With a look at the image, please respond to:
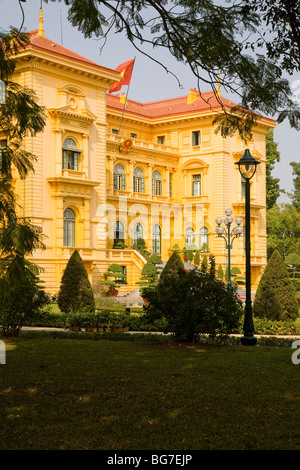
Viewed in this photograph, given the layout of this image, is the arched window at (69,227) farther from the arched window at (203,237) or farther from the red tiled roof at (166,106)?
the arched window at (203,237)

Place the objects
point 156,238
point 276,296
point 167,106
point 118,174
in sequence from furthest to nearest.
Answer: point 167,106, point 156,238, point 118,174, point 276,296

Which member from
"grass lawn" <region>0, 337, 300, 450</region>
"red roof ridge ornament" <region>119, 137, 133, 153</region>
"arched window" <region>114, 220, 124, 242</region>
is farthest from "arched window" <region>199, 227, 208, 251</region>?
"grass lawn" <region>0, 337, 300, 450</region>

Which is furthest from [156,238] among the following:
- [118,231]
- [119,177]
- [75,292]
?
[75,292]

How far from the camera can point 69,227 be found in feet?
104

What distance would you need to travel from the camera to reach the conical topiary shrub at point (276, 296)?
16328 mm

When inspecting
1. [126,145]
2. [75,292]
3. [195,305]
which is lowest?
[75,292]

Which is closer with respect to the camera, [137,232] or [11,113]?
[11,113]

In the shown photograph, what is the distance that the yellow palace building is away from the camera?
99.2 ft

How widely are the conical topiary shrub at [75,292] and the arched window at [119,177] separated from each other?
19902 millimetres

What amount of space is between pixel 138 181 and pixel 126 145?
3.10 m

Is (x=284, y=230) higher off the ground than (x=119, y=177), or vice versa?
(x=119, y=177)

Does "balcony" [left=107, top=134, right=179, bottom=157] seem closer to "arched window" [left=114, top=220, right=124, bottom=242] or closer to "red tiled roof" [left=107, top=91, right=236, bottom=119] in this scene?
"red tiled roof" [left=107, top=91, right=236, bottom=119]

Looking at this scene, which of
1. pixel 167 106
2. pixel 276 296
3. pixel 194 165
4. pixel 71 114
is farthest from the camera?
pixel 167 106

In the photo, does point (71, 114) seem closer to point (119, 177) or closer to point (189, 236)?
point (119, 177)
